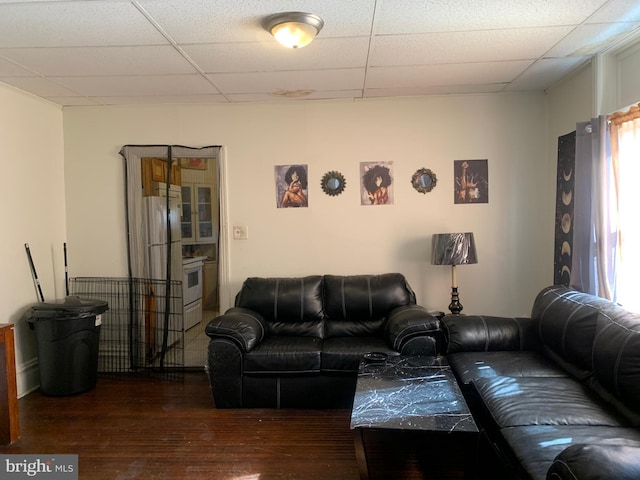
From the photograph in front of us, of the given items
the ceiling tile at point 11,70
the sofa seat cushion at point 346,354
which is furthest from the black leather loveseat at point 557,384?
the ceiling tile at point 11,70

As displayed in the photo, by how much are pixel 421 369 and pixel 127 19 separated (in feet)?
8.46

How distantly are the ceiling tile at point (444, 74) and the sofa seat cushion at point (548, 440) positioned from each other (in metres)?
2.38

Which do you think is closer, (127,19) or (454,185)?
(127,19)

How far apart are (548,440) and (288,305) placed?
219 cm

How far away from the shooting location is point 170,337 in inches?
153

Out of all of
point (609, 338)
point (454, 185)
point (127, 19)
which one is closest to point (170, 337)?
point (127, 19)

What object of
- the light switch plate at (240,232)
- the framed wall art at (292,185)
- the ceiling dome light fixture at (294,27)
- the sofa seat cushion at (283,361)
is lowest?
the sofa seat cushion at (283,361)

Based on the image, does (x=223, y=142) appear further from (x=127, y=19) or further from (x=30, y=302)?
(x=30, y=302)

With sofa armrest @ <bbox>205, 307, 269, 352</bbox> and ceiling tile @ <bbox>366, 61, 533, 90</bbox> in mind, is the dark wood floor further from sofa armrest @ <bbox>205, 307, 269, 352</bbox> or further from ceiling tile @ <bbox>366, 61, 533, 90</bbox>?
ceiling tile @ <bbox>366, 61, 533, 90</bbox>

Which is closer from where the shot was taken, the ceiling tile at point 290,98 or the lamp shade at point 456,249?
the lamp shade at point 456,249

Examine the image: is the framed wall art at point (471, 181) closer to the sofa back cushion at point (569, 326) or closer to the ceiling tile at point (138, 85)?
the sofa back cushion at point (569, 326)

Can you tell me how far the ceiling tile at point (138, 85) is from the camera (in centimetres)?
313

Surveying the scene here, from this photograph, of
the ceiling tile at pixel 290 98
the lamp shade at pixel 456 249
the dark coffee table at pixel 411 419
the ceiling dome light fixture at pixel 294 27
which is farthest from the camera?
the ceiling tile at pixel 290 98

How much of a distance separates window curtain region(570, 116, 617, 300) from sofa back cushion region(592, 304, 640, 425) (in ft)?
1.74
